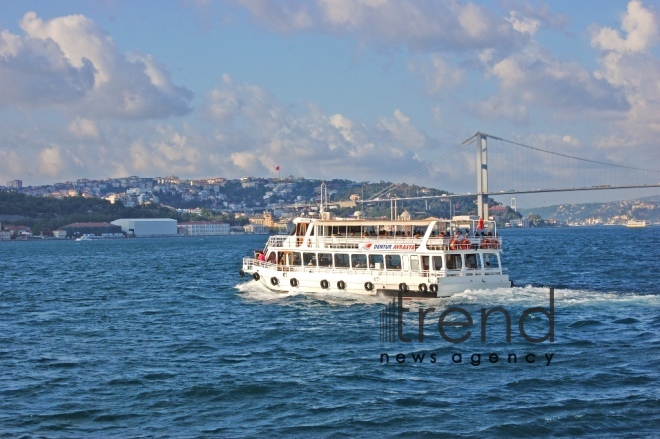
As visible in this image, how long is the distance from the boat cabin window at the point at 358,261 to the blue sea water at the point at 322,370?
2200mm

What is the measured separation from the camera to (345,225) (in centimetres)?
4662

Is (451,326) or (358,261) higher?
(358,261)

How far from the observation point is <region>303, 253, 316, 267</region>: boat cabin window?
47250mm

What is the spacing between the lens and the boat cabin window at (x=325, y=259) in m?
46.8

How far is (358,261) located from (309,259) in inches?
130

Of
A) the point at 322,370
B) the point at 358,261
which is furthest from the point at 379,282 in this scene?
the point at 322,370

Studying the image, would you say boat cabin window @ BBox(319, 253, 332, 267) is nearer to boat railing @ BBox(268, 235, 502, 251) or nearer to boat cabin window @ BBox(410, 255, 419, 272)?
boat railing @ BBox(268, 235, 502, 251)

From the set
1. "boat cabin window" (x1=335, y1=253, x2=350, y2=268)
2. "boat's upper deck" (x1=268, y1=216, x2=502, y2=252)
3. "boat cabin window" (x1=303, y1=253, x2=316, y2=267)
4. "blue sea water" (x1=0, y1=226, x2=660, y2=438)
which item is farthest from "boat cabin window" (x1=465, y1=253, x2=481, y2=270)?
"boat cabin window" (x1=303, y1=253, x2=316, y2=267)

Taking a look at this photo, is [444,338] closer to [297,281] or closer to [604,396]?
[604,396]

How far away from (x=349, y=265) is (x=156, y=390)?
22.1 meters

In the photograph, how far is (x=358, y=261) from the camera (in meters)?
45.8

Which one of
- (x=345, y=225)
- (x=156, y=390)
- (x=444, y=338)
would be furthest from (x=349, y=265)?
(x=156, y=390)

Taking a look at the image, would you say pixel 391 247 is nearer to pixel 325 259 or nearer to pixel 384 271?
pixel 384 271

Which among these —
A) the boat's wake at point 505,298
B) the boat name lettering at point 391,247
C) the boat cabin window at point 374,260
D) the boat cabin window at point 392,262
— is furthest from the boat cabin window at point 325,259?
the boat cabin window at point 392,262
